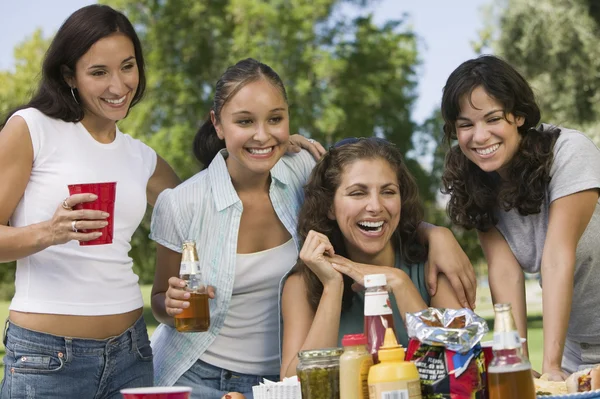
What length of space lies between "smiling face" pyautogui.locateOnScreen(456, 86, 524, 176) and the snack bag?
1.32 m

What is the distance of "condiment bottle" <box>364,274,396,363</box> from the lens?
9.53 ft

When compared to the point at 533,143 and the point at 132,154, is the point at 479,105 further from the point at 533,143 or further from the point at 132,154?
the point at 132,154

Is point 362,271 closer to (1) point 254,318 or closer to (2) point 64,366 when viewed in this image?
(1) point 254,318

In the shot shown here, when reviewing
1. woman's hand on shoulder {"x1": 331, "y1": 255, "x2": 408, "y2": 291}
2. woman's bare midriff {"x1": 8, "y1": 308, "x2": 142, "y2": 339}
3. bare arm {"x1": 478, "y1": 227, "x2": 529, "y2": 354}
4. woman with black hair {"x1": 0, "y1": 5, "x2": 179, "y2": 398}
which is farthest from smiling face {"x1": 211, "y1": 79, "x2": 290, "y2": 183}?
bare arm {"x1": 478, "y1": 227, "x2": 529, "y2": 354}

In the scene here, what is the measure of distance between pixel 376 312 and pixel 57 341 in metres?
1.54

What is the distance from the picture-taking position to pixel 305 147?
189 inches

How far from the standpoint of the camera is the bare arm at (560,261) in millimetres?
3756

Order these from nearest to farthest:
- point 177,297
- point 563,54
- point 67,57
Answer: point 177,297 → point 67,57 → point 563,54

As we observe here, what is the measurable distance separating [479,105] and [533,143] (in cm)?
32

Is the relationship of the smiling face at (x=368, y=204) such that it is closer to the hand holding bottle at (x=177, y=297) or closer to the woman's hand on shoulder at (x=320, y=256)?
the woman's hand on shoulder at (x=320, y=256)

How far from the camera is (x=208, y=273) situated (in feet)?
13.9

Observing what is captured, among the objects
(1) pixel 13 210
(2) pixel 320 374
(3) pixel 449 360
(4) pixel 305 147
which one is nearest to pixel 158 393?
(2) pixel 320 374

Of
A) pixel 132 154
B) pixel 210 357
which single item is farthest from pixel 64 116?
pixel 210 357

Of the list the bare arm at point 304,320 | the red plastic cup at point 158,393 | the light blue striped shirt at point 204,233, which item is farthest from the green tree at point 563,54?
the red plastic cup at point 158,393
